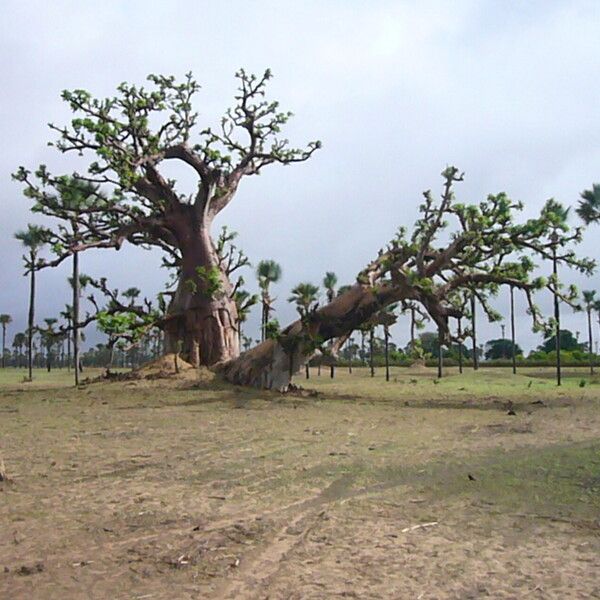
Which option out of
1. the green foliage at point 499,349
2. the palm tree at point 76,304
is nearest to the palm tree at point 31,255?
the palm tree at point 76,304

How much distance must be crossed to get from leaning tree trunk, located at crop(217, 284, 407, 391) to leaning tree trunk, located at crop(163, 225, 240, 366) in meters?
1.59

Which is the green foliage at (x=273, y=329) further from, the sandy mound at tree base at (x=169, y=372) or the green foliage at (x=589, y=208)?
the green foliage at (x=589, y=208)

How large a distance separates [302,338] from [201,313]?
3557mm

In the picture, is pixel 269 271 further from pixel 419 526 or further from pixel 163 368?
pixel 419 526

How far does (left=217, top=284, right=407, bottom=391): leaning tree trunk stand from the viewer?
1852 cm

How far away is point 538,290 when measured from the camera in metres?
17.9

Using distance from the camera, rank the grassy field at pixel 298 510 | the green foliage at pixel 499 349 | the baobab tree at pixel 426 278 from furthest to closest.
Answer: the green foliage at pixel 499 349
the baobab tree at pixel 426 278
the grassy field at pixel 298 510

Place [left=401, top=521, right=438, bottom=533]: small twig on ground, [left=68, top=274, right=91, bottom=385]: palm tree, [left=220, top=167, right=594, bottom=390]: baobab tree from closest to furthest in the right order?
1. [left=401, top=521, right=438, bottom=533]: small twig on ground
2. [left=220, top=167, right=594, bottom=390]: baobab tree
3. [left=68, top=274, right=91, bottom=385]: palm tree

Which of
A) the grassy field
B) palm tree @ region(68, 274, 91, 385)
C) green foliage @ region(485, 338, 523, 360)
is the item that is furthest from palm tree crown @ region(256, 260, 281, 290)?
green foliage @ region(485, 338, 523, 360)

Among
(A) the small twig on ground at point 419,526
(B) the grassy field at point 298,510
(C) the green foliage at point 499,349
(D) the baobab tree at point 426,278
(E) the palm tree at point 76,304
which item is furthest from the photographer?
(C) the green foliage at point 499,349

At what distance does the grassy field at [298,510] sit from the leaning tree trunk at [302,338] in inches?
283

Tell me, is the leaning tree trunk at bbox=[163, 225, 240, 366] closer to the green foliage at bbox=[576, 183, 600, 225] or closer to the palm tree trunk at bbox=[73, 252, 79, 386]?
the palm tree trunk at bbox=[73, 252, 79, 386]

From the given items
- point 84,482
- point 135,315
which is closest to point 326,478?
point 84,482

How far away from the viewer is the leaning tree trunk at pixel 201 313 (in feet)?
67.5
